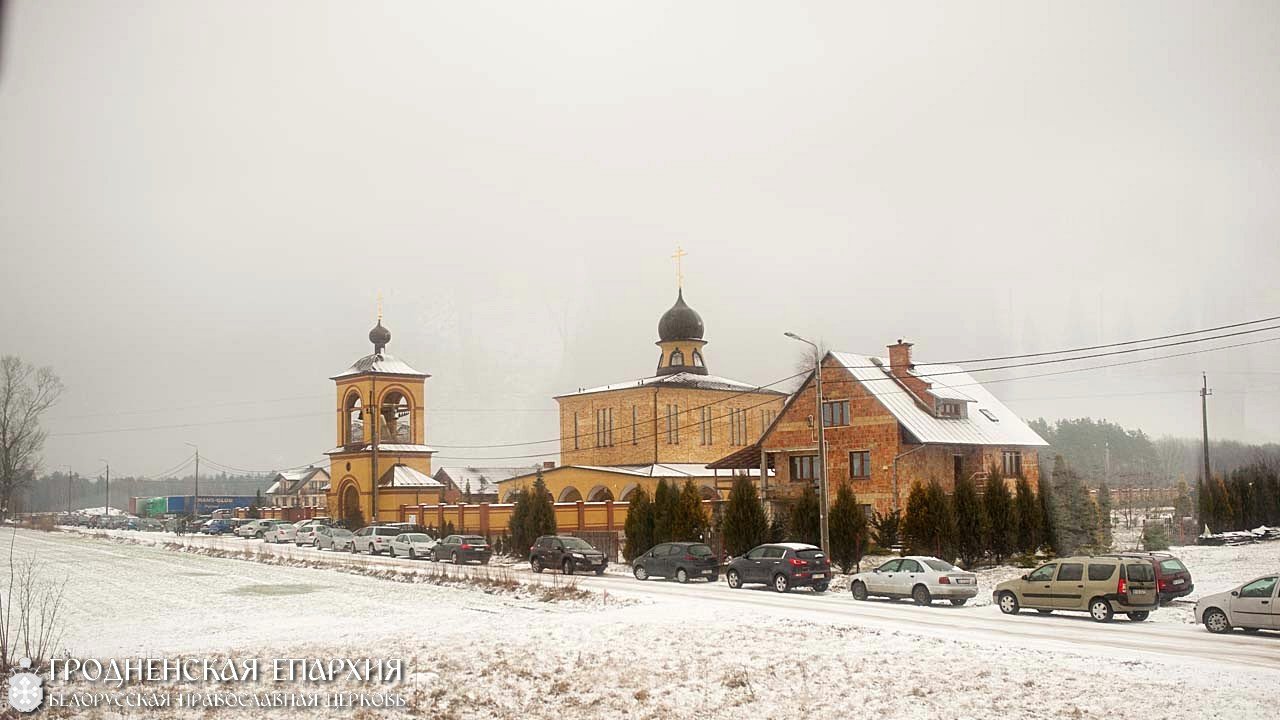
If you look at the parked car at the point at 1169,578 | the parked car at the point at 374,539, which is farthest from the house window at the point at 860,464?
the parked car at the point at 374,539

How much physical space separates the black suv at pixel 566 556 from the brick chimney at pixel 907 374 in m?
18.4

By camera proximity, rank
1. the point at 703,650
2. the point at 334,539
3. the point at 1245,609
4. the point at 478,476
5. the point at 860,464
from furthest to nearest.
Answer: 1. the point at 478,476
2. the point at 334,539
3. the point at 860,464
4. the point at 1245,609
5. the point at 703,650

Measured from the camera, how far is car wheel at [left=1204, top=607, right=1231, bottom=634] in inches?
835

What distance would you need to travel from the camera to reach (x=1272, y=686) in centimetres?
1497

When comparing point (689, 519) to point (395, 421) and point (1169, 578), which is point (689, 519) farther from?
point (395, 421)

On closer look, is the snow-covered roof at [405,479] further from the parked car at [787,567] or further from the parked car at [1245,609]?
the parked car at [1245,609]

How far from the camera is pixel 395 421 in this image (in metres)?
81.1

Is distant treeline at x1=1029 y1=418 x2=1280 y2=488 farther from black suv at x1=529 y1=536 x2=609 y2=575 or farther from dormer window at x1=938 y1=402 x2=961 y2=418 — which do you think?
black suv at x1=529 y1=536 x2=609 y2=575

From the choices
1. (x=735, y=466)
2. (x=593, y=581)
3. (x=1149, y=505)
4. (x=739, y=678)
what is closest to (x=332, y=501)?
(x=735, y=466)

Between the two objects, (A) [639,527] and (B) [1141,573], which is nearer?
(B) [1141,573]

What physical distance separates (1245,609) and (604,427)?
59522 millimetres

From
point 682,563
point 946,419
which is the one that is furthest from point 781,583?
point 946,419

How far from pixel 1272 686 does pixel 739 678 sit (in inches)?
307

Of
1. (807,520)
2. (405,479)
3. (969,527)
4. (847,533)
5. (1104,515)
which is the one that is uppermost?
(405,479)
